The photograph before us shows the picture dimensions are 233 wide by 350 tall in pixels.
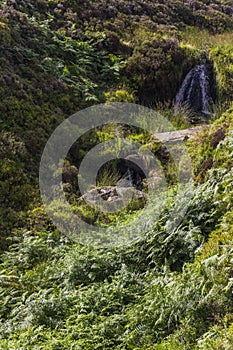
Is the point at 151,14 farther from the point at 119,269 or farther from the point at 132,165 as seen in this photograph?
the point at 119,269

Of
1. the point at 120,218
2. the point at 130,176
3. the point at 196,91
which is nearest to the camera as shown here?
the point at 120,218

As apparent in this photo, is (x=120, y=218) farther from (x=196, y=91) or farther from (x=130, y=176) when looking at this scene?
(x=196, y=91)

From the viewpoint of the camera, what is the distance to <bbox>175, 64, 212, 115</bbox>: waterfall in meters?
15.3

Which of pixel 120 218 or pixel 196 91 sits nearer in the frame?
pixel 120 218

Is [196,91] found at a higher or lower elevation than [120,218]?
higher

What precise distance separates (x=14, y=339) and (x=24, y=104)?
7.94 metres

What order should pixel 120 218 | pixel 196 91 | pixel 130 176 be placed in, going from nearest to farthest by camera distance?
pixel 120 218 < pixel 130 176 < pixel 196 91

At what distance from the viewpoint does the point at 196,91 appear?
15602mm

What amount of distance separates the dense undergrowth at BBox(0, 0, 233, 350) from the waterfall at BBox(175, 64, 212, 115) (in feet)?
0.99

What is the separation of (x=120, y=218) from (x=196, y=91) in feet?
26.9

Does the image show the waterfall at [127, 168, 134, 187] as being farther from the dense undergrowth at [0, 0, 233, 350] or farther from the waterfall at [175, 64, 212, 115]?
the waterfall at [175, 64, 212, 115]

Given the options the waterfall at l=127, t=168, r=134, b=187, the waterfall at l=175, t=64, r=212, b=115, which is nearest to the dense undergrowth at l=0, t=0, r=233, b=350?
the waterfall at l=175, t=64, r=212, b=115

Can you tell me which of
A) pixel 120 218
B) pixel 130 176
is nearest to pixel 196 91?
pixel 130 176

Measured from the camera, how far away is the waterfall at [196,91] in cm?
1528
